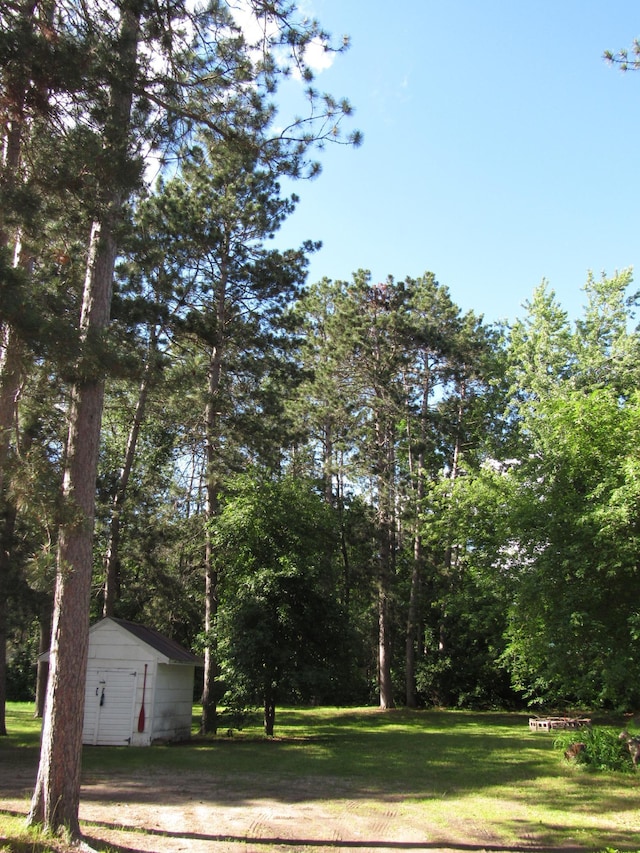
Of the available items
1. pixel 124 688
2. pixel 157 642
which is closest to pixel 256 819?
pixel 124 688

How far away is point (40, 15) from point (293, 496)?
44.2 feet

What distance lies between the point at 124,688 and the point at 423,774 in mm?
7461

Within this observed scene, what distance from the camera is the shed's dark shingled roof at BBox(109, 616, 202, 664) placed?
53.1 feet

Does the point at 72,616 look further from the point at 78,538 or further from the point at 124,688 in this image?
the point at 124,688

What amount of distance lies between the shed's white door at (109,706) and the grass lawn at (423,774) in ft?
2.57

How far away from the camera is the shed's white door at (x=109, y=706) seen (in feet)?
50.8

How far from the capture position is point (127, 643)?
15.9 m

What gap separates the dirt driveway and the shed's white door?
5.05 metres

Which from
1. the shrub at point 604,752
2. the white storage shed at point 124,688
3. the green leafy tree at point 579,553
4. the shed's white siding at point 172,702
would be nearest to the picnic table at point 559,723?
the green leafy tree at point 579,553

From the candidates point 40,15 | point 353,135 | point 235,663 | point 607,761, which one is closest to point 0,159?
point 40,15

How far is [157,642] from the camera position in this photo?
17.0 m

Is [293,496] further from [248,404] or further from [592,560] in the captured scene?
[592,560]

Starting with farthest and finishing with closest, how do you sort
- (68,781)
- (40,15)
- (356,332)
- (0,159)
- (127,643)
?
(356,332)
(127,643)
(0,159)
(40,15)
(68,781)

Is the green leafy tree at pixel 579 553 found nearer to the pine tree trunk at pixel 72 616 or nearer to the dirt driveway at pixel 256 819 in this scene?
the dirt driveway at pixel 256 819
